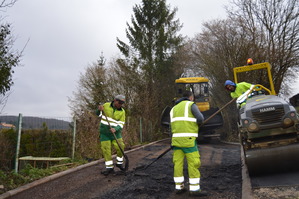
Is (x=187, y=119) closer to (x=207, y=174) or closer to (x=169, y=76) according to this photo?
(x=207, y=174)

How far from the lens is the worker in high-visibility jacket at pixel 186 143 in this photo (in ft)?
13.3

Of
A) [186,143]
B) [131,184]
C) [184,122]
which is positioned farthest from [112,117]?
[186,143]

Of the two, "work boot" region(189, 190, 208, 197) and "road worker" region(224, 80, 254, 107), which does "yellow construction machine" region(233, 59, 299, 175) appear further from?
"work boot" region(189, 190, 208, 197)

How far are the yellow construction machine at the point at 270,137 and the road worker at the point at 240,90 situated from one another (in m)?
0.79

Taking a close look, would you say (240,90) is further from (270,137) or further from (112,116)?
(112,116)

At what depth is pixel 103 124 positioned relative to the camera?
599cm

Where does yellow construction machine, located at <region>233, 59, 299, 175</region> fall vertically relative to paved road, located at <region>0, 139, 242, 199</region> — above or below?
above

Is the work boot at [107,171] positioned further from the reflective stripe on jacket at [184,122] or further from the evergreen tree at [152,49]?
the evergreen tree at [152,49]

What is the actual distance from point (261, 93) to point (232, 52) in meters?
11.3

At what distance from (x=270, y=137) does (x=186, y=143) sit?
1615 mm

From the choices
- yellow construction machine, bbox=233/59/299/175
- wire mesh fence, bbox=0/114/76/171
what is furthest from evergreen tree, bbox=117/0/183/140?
yellow construction machine, bbox=233/59/299/175

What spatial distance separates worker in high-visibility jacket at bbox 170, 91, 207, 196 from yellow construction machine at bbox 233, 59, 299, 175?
1001 millimetres

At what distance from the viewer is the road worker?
554 cm

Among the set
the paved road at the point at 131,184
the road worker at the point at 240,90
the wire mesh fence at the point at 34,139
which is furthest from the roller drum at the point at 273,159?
the wire mesh fence at the point at 34,139
